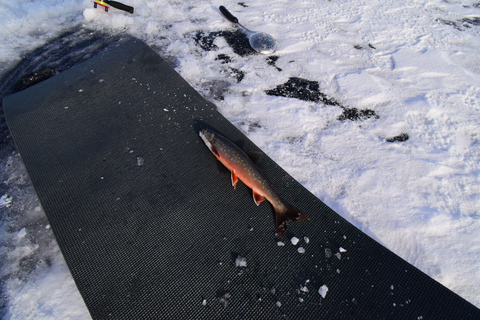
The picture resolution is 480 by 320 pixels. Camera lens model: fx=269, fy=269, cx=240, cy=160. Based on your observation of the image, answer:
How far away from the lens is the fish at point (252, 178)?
7.16 ft

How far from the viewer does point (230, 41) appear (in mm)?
4027

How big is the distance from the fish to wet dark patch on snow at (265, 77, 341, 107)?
1241 mm

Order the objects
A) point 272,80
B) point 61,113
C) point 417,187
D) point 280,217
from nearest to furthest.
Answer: point 280,217 < point 417,187 < point 61,113 < point 272,80

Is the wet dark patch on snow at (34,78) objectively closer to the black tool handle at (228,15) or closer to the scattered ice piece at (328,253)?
the black tool handle at (228,15)

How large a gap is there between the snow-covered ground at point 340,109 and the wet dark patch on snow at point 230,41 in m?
0.05

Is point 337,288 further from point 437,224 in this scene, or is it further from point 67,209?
point 67,209

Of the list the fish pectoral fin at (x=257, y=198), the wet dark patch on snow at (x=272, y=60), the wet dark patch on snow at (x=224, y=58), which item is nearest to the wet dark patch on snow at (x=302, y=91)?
the wet dark patch on snow at (x=272, y=60)

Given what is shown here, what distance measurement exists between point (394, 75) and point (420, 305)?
281 centimetres

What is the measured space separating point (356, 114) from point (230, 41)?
2.14 meters

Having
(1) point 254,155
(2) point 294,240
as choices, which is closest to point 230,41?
(1) point 254,155

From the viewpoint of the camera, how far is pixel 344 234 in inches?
86.3

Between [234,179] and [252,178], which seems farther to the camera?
[234,179]

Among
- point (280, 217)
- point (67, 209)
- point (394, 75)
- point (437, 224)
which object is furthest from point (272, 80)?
point (67, 209)

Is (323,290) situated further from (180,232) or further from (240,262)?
(180,232)
